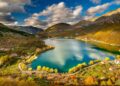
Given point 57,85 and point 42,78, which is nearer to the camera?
point 57,85

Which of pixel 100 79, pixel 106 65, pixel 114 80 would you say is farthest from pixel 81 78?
pixel 106 65

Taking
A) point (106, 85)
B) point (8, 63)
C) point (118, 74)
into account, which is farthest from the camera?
point (8, 63)

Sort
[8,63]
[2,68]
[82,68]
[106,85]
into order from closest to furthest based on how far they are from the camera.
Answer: [106,85] < [82,68] < [2,68] < [8,63]

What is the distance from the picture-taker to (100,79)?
7494cm

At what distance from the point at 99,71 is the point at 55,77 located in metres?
20.2

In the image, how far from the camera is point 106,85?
2719 inches

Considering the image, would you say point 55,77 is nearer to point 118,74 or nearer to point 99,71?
point 99,71

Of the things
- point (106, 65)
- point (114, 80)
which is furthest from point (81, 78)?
point (106, 65)

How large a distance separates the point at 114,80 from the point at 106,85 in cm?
546

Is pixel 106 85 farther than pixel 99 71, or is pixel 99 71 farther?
pixel 99 71

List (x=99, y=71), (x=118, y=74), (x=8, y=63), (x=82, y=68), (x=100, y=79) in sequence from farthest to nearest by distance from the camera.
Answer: (x=8, y=63)
(x=82, y=68)
(x=99, y=71)
(x=118, y=74)
(x=100, y=79)

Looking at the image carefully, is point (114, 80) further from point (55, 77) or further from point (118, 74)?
point (55, 77)

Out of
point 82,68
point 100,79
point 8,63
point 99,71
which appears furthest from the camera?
point 8,63

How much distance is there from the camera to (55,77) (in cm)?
8231
